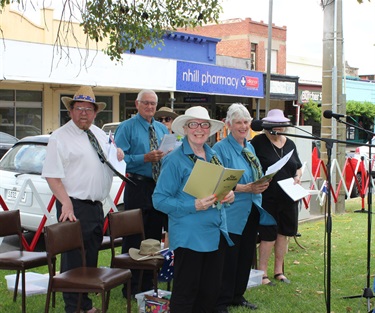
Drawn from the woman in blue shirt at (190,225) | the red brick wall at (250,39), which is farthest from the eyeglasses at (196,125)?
the red brick wall at (250,39)

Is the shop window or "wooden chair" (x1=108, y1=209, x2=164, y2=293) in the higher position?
the shop window

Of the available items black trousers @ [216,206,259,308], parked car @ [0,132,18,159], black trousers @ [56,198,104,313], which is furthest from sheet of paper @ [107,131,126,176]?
parked car @ [0,132,18,159]

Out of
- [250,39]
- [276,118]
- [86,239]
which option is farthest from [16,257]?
[250,39]

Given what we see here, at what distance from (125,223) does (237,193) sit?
46.2 inches

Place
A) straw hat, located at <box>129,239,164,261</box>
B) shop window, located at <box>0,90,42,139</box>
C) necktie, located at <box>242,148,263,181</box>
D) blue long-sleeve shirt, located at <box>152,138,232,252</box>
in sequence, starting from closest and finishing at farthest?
blue long-sleeve shirt, located at <box>152,138,232,252</box> → straw hat, located at <box>129,239,164,261</box> → necktie, located at <box>242,148,263,181</box> → shop window, located at <box>0,90,42,139</box>

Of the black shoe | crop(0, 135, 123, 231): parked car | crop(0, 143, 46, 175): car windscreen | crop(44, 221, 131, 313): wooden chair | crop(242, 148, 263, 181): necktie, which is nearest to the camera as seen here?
crop(44, 221, 131, 313): wooden chair

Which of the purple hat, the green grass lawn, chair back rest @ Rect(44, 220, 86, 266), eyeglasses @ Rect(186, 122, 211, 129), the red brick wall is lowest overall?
the green grass lawn

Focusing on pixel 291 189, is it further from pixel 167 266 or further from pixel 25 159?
pixel 25 159

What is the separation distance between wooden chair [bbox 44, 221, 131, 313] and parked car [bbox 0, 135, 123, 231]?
2.86 meters

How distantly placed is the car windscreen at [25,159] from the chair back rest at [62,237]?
361 cm

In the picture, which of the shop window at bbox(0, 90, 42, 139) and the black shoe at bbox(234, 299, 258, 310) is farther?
the shop window at bbox(0, 90, 42, 139)

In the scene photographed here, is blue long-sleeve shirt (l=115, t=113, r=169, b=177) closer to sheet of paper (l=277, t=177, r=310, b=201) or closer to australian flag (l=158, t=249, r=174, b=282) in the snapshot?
australian flag (l=158, t=249, r=174, b=282)

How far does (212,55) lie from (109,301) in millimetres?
26493

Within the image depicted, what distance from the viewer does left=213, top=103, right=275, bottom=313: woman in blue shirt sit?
540 cm
